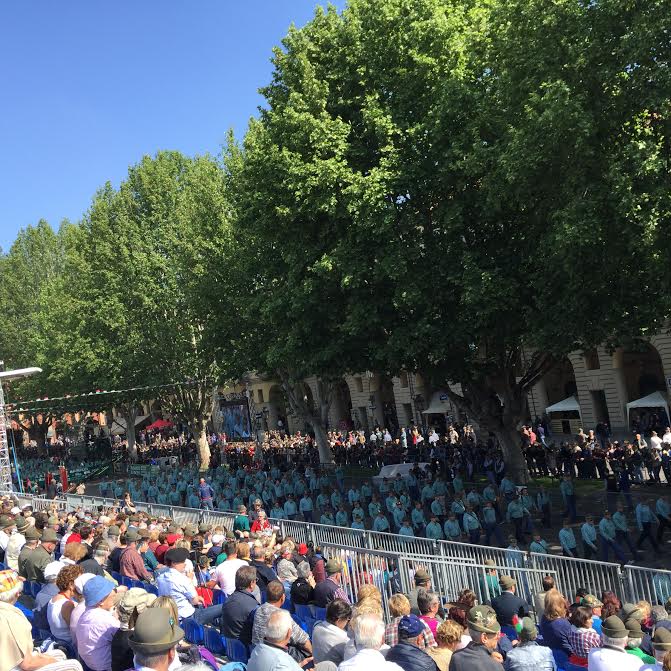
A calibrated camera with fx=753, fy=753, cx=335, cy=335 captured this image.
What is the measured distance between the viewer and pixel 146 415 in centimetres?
8019

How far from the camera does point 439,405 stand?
152 ft

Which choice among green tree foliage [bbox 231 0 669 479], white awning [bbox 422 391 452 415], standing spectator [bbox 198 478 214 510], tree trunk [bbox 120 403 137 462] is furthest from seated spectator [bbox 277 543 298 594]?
tree trunk [bbox 120 403 137 462]

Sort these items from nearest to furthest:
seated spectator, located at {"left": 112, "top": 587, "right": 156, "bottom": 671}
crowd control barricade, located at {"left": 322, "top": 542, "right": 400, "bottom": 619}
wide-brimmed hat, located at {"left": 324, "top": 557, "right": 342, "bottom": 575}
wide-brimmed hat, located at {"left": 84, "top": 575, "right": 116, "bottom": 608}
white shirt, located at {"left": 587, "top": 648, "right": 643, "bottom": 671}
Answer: white shirt, located at {"left": 587, "top": 648, "right": 643, "bottom": 671} → seated spectator, located at {"left": 112, "top": 587, "right": 156, "bottom": 671} → wide-brimmed hat, located at {"left": 84, "top": 575, "right": 116, "bottom": 608} → wide-brimmed hat, located at {"left": 324, "top": 557, "right": 342, "bottom": 575} → crowd control barricade, located at {"left": 322, "top": 542, "right": 400, "bottom": 619}

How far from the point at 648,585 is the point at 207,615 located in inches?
255

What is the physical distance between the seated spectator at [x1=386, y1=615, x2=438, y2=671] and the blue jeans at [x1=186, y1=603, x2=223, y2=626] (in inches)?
131

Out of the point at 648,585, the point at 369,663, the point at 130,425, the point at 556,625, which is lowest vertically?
the point at 648,585

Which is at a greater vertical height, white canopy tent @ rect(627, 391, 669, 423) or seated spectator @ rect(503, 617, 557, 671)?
white canopy tent @ rect(627, 391, 669, 423)

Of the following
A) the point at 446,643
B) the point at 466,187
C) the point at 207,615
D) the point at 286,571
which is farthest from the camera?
the point at 466,187

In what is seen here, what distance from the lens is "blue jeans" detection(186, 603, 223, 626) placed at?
28.6ft

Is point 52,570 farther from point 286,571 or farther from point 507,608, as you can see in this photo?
point 507,608

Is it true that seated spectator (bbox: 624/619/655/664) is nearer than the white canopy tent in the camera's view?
Yes

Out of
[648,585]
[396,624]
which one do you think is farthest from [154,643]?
[648,585]

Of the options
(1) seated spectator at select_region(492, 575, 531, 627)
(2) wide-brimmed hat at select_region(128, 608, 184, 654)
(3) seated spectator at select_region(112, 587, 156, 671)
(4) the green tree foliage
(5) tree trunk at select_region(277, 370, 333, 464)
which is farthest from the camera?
(5) tree trunk at select_region(277, 370, 333, 464)

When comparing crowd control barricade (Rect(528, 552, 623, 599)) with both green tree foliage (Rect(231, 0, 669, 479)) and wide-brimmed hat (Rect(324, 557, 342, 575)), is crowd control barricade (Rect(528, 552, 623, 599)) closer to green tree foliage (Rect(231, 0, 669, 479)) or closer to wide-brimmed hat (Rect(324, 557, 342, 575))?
wide-brimmed hat (Rect(324, 557, 342, 575))
